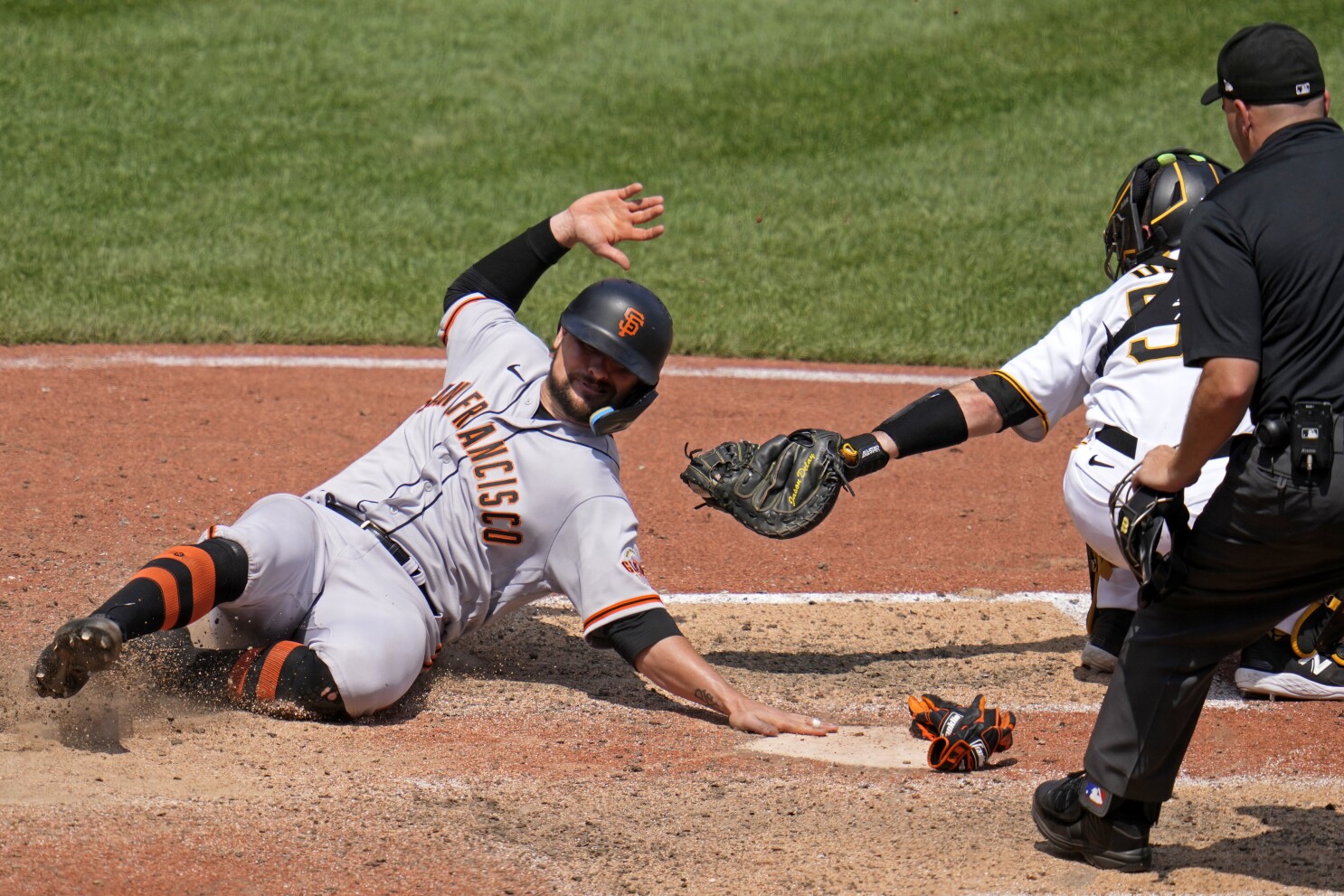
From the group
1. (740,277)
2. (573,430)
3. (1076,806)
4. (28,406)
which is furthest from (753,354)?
(1076,806)

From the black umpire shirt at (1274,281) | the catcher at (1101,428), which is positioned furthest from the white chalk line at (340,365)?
the black umpire shirt at (1274,281)

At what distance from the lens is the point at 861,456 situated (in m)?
4.73

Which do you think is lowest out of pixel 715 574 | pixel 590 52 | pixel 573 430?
pixel 715 574

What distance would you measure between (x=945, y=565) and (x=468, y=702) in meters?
2.23

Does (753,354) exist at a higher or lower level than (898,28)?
lower

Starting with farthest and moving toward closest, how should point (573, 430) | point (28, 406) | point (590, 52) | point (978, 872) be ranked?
point (590, 52), point (28, 406), point (573, 430), point (978, 872)

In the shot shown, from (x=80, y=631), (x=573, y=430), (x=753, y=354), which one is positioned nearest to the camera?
(x=80, y=631)

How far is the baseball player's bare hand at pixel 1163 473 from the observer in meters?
3.22

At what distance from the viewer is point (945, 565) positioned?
19.3ft

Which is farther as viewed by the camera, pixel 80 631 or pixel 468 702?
pixel 468 702

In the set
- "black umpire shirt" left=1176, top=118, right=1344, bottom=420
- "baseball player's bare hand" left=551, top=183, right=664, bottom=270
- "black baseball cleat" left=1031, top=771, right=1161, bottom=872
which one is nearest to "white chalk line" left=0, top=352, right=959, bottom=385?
"baseball player's bare hand" left=551, top=183, right=664, bottom=270

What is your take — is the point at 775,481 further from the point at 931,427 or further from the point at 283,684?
the point at 283,684

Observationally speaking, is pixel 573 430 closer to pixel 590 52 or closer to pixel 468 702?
pixel 468 702

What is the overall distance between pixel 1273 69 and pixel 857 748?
2.02 m
